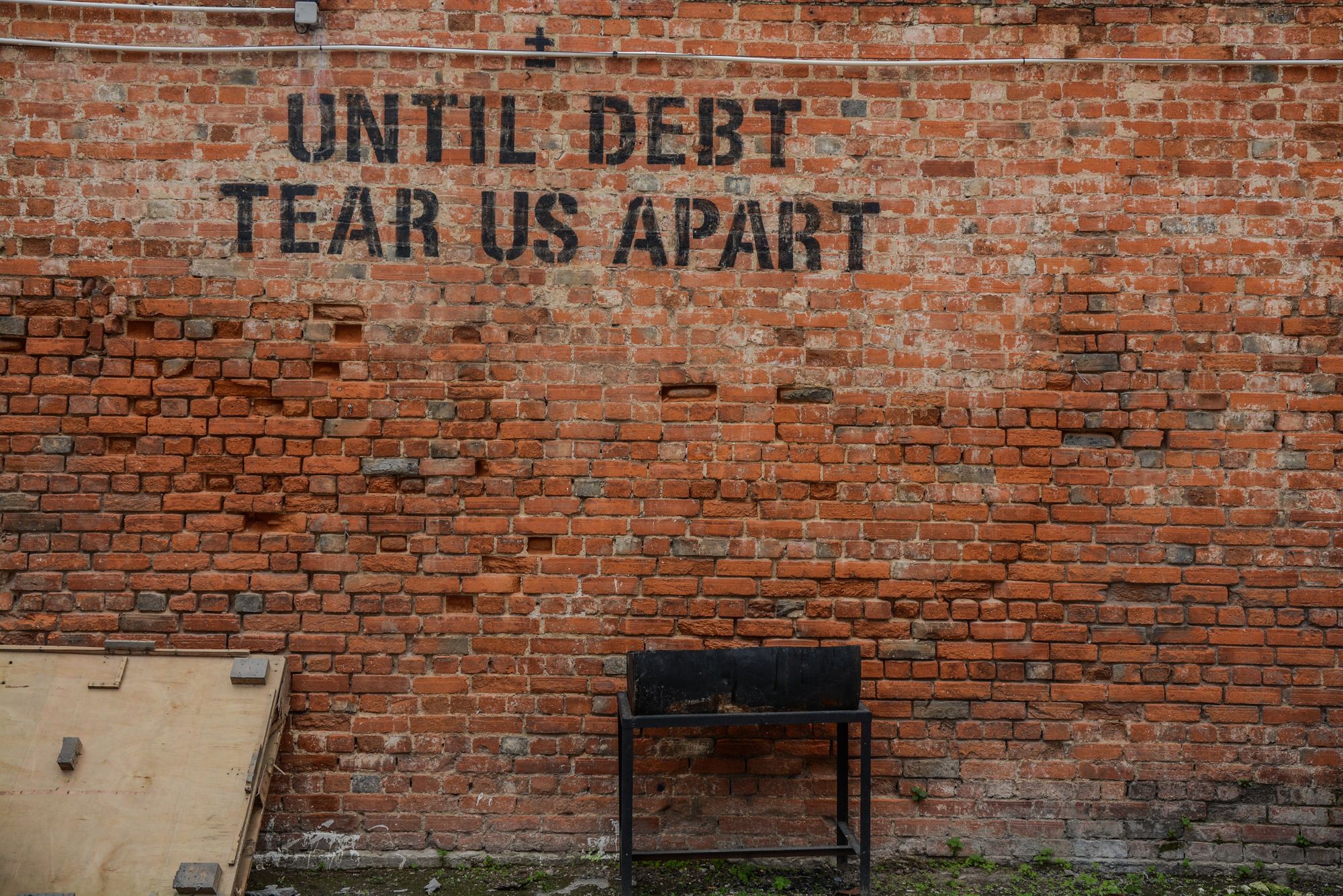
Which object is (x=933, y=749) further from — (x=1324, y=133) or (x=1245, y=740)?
(x=1324, y=133)

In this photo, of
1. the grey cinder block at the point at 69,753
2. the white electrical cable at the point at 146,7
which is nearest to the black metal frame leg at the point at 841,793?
the grey cinder block at the point at 69,753

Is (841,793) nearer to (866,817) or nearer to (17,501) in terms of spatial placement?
(866,817)

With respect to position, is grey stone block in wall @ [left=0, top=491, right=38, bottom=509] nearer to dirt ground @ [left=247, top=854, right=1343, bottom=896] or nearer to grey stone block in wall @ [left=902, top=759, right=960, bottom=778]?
dirt ground @ [left=247, top=854, right=1343, bottom=896]

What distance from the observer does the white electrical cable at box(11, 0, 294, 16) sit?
4051 mm

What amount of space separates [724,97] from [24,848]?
4.25m

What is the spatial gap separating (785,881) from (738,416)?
205 centimetres

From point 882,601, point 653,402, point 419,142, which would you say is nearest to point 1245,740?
point 882,601

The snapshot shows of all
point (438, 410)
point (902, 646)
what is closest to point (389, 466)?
point (438, 410)

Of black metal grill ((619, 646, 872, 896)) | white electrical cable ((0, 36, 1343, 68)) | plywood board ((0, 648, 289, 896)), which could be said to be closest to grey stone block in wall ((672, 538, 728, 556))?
black metal grill ((619, 646, 872, 896))

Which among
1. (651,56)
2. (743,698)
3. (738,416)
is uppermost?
(651,56)

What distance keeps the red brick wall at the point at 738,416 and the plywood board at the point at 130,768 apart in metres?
0.22

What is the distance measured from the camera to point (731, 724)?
147 inches

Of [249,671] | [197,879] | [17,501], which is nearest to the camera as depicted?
[197,879]

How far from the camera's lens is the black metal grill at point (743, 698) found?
3.73 metres
